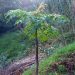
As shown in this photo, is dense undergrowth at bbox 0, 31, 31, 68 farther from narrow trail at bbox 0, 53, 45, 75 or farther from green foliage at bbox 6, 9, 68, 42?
green foliage at bbox 6, 9, 68, 42

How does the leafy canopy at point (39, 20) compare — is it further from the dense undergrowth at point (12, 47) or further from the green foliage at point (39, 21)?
the dense undergrowth at point (12, 47)

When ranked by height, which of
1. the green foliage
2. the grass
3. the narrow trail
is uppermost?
the green foliage

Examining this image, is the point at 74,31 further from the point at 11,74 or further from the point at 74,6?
the point at 11,74

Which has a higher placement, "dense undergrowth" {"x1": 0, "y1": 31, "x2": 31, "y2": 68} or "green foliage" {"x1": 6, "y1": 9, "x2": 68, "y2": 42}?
"green foliage" {"x1": 6, "y1": 9, "x2": 68, "y2": 42}

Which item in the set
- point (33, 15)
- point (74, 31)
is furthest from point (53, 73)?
point (74, 31)

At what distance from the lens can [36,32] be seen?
627 cm

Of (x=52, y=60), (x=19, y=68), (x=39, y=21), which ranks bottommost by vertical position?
(x=19, y=68)

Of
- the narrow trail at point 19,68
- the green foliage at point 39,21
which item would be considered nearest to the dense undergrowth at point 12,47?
the narrow trail at point 19,68

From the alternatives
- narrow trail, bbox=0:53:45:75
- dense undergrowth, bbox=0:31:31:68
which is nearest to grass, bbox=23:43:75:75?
narrow trail, bbox=0:53:45:75

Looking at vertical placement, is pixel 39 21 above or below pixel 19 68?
above

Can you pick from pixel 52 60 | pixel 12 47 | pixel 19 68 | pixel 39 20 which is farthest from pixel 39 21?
pixel 12 47

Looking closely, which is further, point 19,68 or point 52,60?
point 19,68

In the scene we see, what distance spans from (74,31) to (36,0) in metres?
2.88

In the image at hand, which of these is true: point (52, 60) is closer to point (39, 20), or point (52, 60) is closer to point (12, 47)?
point (39, 20)
